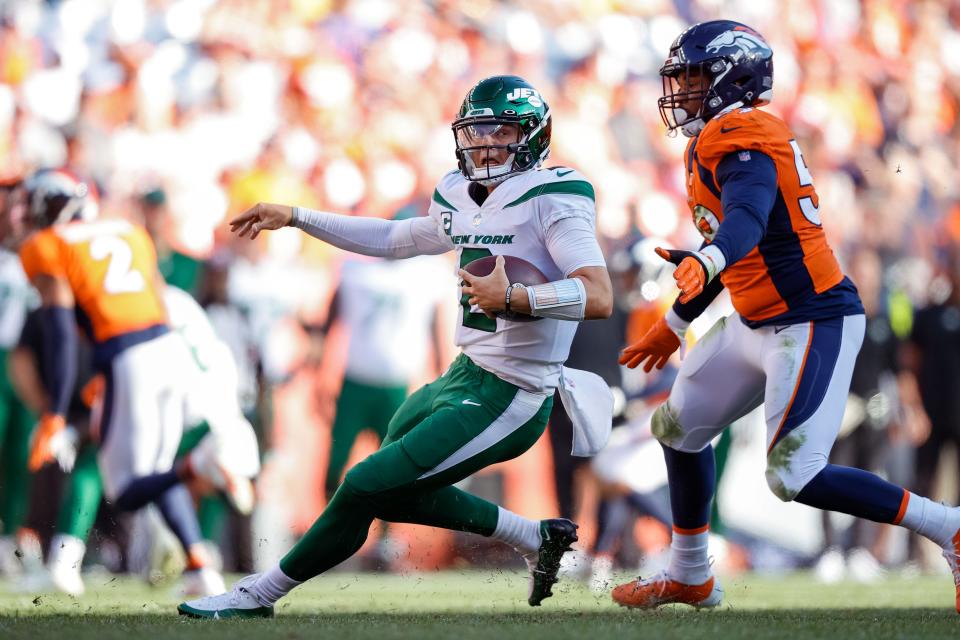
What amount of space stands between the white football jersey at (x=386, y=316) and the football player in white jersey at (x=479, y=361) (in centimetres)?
262

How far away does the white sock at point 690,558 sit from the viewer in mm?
4316

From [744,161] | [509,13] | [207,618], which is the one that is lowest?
[207,618]

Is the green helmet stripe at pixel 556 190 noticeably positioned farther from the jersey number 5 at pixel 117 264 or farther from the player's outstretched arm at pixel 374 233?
the jersey number 5 at pixel 117 264

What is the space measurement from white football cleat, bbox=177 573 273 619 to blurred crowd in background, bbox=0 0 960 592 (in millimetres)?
2465

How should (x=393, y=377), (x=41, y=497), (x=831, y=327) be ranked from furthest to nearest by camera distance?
1. (x=393, y=377)
2. (x=41, y=497)
3. (x=831, y=327)

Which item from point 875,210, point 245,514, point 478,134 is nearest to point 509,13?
point 875,210

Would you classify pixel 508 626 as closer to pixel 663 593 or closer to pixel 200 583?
pixel 663 593

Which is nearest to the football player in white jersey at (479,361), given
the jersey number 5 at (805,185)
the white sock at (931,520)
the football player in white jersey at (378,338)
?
the jersey number 5 at (805,185)

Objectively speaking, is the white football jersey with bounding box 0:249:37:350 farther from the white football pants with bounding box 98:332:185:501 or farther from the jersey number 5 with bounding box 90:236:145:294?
the white football pants with bounding box 98:332:185:501

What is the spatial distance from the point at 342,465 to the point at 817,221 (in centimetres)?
319

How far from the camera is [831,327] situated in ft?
13.1

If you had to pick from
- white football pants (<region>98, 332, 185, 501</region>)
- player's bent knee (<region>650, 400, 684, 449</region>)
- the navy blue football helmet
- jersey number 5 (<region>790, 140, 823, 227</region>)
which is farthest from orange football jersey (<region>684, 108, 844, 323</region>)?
white football pants (<region>98, 332, 185, 501</region>)

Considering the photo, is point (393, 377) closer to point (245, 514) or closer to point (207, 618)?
point (245, 514)

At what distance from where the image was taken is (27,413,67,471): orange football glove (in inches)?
233
